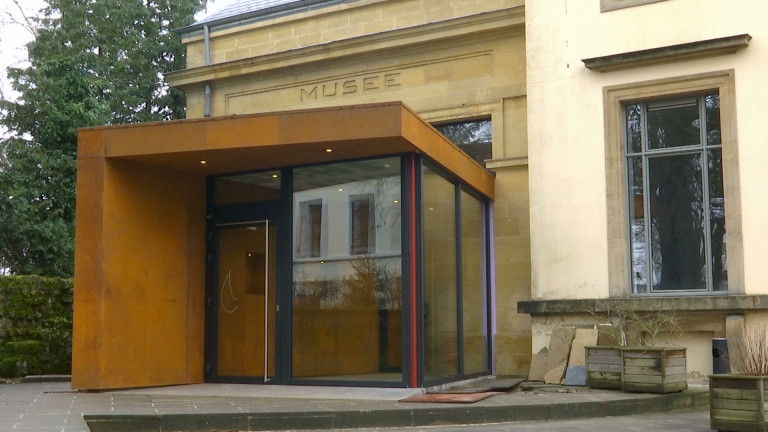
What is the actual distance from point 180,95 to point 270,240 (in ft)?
58.1

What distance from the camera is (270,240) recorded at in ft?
44.1

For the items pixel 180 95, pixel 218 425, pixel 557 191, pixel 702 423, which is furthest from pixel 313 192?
pixel 180 95

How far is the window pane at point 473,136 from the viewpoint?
617 inches

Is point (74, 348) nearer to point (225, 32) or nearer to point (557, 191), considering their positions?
point (557, 191)

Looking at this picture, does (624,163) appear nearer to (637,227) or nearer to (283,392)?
(637,227)

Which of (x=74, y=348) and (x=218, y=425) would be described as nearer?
(x=218, y=425)

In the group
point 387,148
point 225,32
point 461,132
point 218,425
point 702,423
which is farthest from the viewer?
point 225,32

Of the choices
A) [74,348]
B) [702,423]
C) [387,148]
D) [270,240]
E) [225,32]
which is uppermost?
[225,32]

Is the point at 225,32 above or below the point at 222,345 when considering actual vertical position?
above

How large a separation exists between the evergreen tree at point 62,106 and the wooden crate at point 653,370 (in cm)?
1554

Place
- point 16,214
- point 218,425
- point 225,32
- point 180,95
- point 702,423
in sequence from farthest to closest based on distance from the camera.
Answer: point 180,95
point 16,214
point 225,32
point 702,423
point 218,425

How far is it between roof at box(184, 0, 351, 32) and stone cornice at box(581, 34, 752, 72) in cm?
579

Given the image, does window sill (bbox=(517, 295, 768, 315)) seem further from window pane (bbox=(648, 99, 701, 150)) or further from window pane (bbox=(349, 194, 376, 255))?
window pane (bbox=(349, 194, 376, 255))

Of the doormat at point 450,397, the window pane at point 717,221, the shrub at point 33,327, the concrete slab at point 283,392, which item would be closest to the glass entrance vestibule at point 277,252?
the concrete slab at point 283,392
